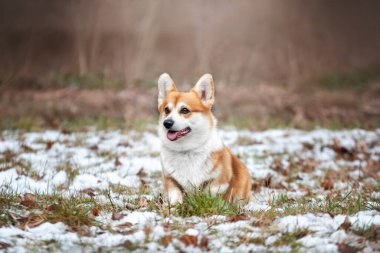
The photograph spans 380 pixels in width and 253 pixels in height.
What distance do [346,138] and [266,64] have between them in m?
5.35

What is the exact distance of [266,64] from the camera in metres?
12.9

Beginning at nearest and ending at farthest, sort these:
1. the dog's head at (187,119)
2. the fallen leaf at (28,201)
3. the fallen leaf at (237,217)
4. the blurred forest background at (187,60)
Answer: the fallen leaf at (237,217) → the fallen leaf at (28,201) → the dog's head at (187,119) → the blurred forest background at (187,60)

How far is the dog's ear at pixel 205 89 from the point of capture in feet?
14.9

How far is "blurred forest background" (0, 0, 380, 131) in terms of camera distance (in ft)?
33.9

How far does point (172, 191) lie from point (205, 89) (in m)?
1.00

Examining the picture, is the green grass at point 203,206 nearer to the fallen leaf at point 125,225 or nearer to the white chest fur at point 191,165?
the white chest fur at point 191,165

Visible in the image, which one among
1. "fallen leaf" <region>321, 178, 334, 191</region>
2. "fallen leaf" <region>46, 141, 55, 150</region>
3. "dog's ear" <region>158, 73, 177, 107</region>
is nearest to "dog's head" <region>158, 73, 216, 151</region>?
"dog's ear" <region>158, 73, 177, 107</region>

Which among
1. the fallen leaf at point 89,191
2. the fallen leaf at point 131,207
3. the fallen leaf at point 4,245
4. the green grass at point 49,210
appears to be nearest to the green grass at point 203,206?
the fallen leaf at point 131,207

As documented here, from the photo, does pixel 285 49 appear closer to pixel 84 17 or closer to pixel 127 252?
pixel 84 17

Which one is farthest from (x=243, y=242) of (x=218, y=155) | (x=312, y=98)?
(x=312, y=98)

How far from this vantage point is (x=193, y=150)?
4.45 metres

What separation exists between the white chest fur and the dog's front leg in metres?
0.04

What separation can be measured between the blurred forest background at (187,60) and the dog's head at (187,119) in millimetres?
4630

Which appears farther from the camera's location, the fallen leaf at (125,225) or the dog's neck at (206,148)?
the dog's neck at (206,148)
